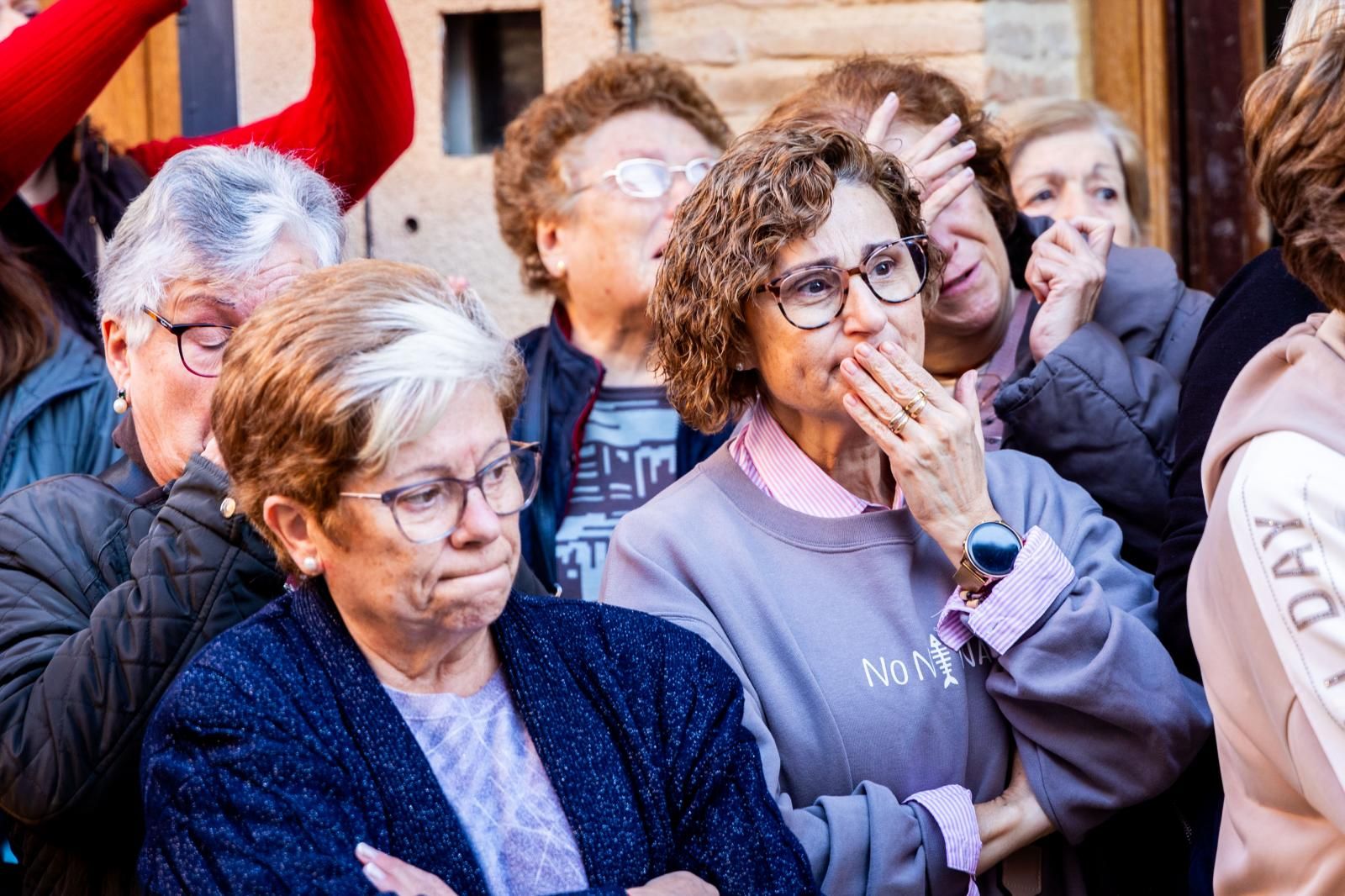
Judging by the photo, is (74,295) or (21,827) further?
(74,295)

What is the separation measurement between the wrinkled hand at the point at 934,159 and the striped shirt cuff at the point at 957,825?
39.2 inches

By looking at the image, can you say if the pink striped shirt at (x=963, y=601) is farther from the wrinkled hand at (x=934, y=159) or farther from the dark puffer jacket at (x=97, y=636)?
the dark puffer jacket at (x=97, y=636)

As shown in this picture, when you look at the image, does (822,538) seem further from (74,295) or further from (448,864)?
(74,295)

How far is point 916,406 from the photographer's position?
2.40 metres

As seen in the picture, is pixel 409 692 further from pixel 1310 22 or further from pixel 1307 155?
pixel 1310 22

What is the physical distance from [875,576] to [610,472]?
1062 millimetres

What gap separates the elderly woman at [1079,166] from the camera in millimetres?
3779

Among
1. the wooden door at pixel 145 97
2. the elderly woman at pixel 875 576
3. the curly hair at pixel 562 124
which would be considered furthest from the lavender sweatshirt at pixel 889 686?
the wooden door at pixel 145 97

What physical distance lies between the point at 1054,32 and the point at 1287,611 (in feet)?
8.65

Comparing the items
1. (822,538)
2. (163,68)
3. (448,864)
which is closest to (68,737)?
(448,864)

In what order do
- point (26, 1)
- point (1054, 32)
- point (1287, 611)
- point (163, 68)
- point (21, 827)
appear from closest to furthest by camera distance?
point (1287, 611) → point (21, 827) → point (26, 1) → point (1054, 32) → point (163, 68)

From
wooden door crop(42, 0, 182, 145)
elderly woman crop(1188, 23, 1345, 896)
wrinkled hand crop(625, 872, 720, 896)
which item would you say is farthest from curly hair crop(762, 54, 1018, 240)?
wooden door crop(42, 0, 182, 145)

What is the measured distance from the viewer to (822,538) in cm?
244

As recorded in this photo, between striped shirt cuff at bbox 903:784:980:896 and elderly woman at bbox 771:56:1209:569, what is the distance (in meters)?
0.67
